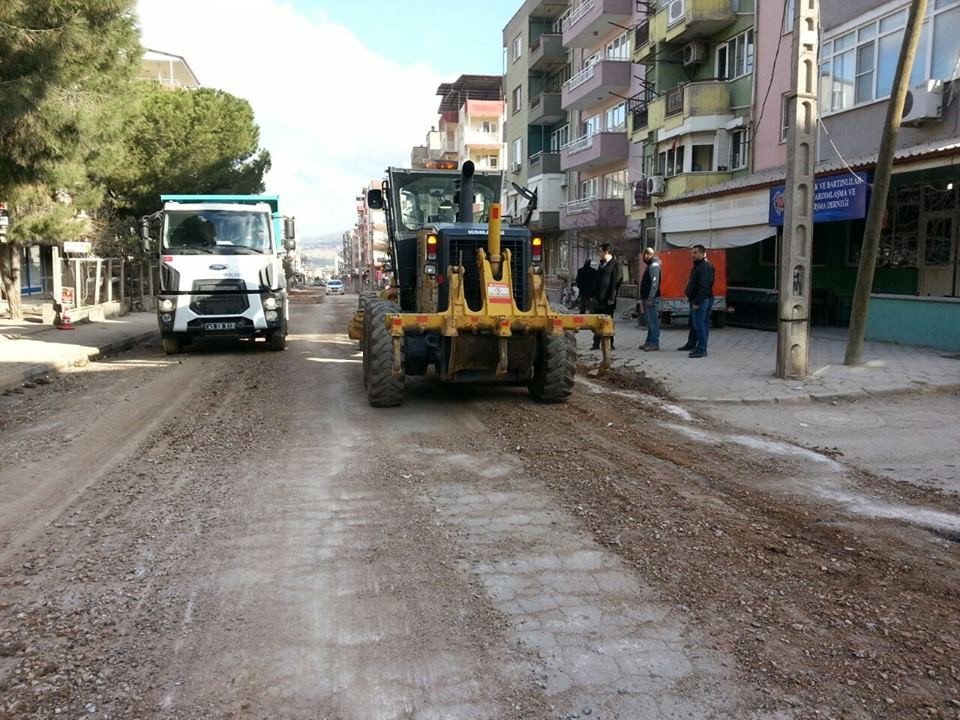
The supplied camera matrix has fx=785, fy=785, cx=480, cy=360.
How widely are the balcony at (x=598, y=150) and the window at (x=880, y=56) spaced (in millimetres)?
14577

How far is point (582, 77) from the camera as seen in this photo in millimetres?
32875

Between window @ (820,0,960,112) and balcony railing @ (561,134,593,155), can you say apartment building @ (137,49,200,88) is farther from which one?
window @ (820,0,960,112)

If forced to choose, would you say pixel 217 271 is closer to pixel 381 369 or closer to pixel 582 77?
pixel 381 369

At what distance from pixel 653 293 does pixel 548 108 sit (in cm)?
2852

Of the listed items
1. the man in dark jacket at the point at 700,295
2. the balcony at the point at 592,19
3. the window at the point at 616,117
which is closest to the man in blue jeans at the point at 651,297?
the man in dark jacket at the point at 700,295

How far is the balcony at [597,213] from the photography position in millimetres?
30969

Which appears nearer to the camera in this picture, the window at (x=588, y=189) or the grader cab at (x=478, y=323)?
the grader cab at (x=478, y=323)

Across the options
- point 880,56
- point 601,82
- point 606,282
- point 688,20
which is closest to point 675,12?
point 688,20

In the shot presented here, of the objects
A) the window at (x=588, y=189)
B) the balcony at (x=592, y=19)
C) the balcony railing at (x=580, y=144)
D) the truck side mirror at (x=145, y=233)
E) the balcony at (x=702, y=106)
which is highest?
the balcony at (x=592, y=19)

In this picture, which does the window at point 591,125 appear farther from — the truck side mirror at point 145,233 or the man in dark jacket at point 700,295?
the truck side mirror at point 145,233

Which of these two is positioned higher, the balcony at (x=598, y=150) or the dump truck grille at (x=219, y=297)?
the balcony at (x=598, y=150)

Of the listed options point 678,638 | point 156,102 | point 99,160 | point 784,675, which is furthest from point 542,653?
point 156,102

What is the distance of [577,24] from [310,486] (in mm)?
31760

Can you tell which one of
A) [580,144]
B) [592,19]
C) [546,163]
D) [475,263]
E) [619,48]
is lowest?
[475,263]
